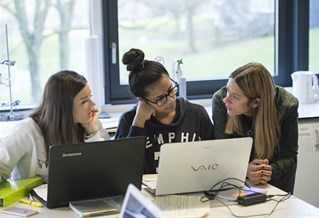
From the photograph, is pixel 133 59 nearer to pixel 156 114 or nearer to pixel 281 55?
pixel 156 114

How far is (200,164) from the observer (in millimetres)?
2057

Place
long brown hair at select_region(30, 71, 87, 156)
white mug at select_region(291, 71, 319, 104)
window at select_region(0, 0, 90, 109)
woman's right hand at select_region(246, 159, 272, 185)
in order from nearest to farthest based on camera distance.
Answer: woman's right hand at select_region(246, 159, 272, 185), long brown hair at select_region(30, 71, 87, 156), window at select_region(0, 0, 90, 109), white mug at select_region(291, 71, 319, 104)

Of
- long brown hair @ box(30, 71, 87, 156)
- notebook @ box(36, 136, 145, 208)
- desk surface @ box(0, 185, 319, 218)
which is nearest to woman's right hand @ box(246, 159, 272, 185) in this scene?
desk surface @ box(0, 185, 319, 218)

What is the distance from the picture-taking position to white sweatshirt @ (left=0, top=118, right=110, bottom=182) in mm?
2332

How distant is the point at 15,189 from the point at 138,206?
2.57 ft

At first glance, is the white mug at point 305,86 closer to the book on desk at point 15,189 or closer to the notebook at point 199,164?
the notebook at point 199,164

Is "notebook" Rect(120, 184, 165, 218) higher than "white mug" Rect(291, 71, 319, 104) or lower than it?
lower

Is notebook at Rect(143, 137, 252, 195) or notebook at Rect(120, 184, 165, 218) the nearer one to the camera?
notebook at Rect(120, 184, 165, 218)

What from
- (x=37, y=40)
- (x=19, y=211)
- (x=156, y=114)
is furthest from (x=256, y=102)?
(x=37, y=40)

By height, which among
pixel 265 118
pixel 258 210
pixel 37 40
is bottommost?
pixel 258 210

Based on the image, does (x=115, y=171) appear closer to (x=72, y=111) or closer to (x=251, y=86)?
(x=72, y=111)

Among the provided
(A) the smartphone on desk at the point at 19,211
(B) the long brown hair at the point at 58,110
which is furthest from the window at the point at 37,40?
(A) the smartphone on desk at the point at 19,211

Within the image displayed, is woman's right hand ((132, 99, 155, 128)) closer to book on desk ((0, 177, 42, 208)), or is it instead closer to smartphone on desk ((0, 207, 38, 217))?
book on desk ((0, 177, 42, 208))

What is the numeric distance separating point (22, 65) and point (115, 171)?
1749 millimetres
